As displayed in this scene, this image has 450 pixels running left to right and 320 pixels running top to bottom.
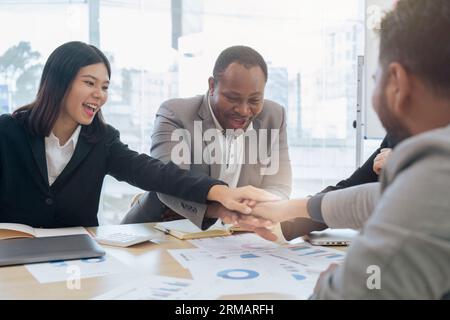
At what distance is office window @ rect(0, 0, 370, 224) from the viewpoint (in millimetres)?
3439

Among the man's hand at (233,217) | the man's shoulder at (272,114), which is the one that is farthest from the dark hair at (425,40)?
the man's shoulder at (272,114)

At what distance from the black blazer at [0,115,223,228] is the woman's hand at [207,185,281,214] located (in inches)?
5.5

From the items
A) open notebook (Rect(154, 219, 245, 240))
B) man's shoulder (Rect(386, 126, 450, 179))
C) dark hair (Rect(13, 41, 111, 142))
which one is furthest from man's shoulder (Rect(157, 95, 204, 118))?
man's shoulder (Rect(386, 126, 450, 179))

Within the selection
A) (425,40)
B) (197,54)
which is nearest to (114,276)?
(425,40)

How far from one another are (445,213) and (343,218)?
1.97 ft

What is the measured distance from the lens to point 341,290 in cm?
58

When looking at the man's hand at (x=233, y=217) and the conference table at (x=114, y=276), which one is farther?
the man's hand at (x=233, y=217)

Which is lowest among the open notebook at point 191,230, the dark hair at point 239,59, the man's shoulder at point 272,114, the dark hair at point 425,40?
the open notebook at point 191,230

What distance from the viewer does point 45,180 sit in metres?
1.73

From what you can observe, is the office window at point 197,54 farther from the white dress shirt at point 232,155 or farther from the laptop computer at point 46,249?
the laptop computer at point 46,249

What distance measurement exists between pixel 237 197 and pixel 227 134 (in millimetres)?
755

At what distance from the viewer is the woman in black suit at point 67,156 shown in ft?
5.71

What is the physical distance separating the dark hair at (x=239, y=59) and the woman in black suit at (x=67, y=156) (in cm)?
53
